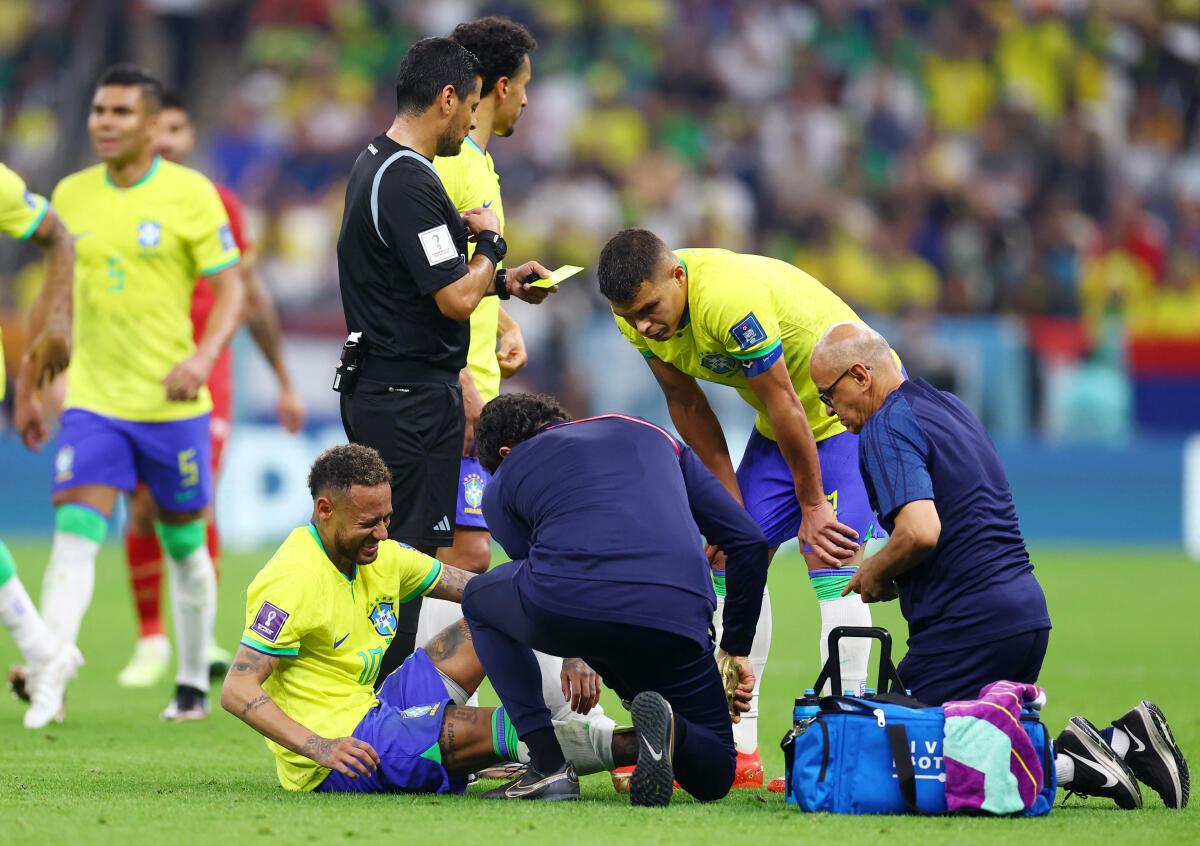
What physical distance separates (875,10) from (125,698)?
52.5 feet

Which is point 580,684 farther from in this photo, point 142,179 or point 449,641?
point 142,179

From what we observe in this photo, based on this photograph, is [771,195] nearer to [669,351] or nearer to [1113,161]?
[1113,161]

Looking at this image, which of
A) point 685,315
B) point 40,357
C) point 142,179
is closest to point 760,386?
point 685,315

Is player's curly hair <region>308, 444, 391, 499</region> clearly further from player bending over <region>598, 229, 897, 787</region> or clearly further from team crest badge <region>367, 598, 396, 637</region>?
player bending over <region>598, 229, 897, 787</region>

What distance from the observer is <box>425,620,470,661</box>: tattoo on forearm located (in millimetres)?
5895

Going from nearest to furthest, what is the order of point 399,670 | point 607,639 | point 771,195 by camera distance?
point 607,639
point 399,670
point 771,195

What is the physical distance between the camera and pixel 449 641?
592 centimetres

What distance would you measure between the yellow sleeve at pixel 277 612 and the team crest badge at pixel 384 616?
12.0 inches

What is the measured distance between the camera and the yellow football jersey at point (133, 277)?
798 centimetres

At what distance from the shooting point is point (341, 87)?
2047 cm

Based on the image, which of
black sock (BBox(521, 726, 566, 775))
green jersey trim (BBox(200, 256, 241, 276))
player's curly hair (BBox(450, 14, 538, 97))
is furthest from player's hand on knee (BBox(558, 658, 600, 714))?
green jersey trim (BBox(200, 256, 241, 276))

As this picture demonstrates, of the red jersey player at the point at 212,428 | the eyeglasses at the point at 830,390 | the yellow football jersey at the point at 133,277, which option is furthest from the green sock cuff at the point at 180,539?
the eyeglasses at the point at 830,390

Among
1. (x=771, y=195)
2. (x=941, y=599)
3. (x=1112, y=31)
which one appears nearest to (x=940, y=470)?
(x=941, y=599)

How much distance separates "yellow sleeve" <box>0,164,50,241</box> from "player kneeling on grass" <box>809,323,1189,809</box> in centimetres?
346
